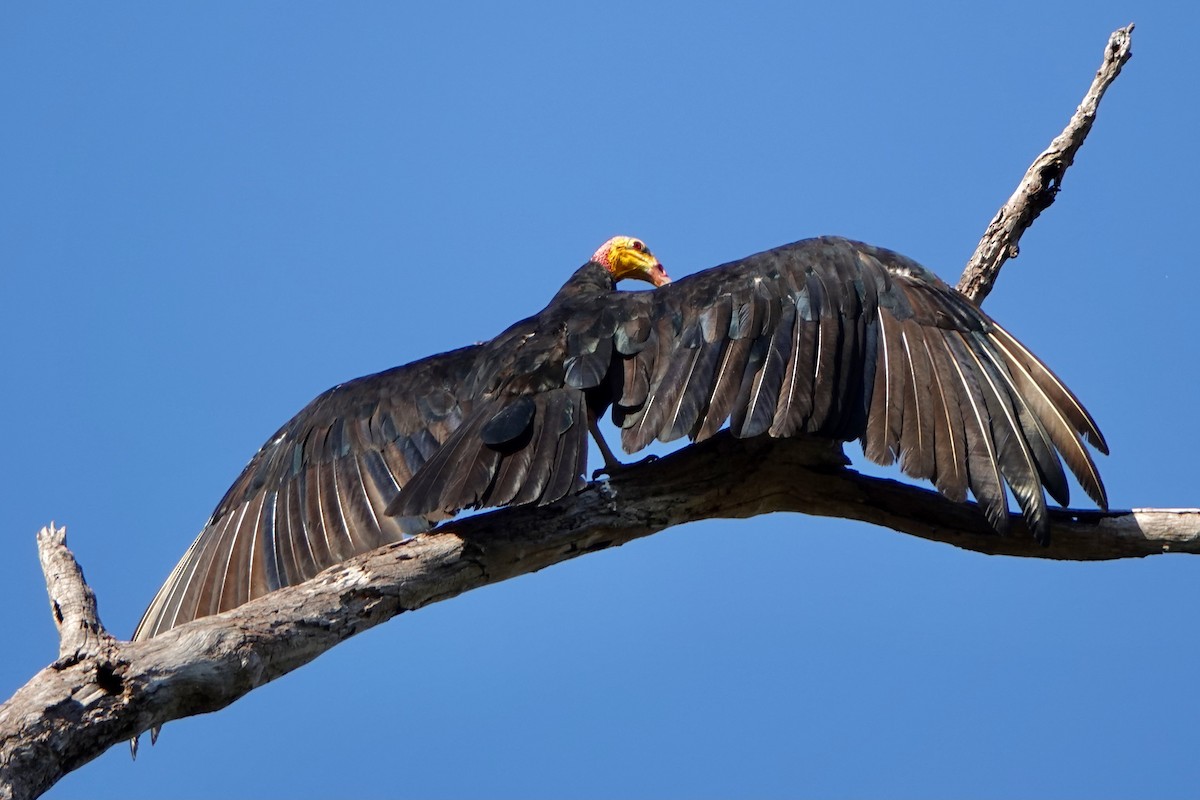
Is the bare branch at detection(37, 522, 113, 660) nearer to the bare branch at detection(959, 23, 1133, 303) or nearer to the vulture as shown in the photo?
the vulture

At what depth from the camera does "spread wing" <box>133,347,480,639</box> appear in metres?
5.02

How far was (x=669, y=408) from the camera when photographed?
4438 mm

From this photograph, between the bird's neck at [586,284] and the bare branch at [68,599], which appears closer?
the bare branch at [68,599]

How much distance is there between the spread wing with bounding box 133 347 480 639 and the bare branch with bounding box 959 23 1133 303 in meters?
2.05

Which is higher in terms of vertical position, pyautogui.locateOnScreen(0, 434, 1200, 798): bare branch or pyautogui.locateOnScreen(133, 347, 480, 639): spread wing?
pyautogui.locateOnScreen(133, 347, 480, 639): spread wing

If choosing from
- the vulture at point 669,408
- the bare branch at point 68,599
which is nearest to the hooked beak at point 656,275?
the vulture at point 669,408

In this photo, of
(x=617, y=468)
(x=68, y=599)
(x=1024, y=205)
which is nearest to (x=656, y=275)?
(x=1024, y=205)

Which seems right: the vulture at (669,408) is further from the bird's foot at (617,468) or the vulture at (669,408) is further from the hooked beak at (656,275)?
the hooked beak at (656,275)

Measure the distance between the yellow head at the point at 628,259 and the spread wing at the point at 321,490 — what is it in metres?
2.89

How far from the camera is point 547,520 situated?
14.3 feet

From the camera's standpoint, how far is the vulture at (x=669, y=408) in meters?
4.26

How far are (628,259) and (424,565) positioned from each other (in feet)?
14.3

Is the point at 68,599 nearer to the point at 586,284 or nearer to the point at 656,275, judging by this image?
the point at 586,284

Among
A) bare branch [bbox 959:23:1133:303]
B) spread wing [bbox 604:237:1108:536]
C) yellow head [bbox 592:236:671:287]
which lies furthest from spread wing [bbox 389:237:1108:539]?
yellow head [bbox 592:236:671:287]
